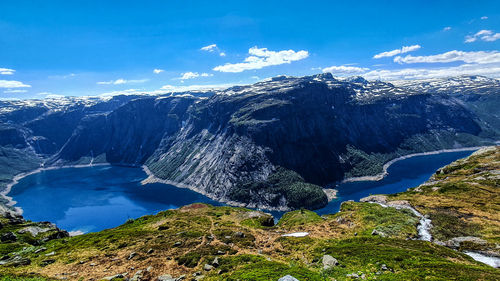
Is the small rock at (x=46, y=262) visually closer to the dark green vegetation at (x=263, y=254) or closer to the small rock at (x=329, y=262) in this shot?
the dark green vegetation at (x=263, y=254)

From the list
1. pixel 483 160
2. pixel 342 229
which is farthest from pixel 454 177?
pixel 342 229

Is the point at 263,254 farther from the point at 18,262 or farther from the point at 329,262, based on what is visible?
the point at 18,262

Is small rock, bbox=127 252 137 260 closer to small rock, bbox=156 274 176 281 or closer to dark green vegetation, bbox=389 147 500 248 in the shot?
small rock, bbox=156 274 176 281

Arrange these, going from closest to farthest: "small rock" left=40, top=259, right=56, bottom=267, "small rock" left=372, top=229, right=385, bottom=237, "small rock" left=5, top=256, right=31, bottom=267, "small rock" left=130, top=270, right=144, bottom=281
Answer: "small rock" left=130, top=270, right=144, bottom=281 < "small rock" left=40, top=259, right=56, bottom=267 < "small rock" left=5, top=256, right=31, bottom=267 < "small rock" left=372, top=229, right=385, bottom=237

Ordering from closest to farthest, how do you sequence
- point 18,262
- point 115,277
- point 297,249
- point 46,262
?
1. point 115,277
2. point 297,249
3. point 46,262
4. point 18,262

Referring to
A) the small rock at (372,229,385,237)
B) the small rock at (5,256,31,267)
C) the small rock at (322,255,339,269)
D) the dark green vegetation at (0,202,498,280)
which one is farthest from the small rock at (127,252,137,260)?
the small rock at (372,229,385,237)

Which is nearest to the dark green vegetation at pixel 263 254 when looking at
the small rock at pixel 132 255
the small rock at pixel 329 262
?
the small rock at pixel 132 255

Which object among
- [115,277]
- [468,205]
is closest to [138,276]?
[115,277]
